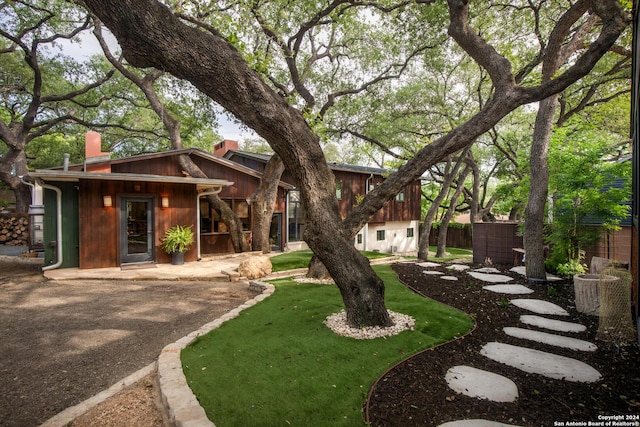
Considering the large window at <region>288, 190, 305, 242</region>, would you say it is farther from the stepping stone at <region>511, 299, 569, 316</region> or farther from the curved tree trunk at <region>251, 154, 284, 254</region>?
the stepping stone at <region>511, 299, 569, 316</region>

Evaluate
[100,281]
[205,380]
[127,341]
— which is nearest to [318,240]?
[205,380]

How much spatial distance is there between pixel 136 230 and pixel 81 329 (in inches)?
200

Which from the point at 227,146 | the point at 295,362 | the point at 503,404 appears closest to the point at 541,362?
the point at 503,404

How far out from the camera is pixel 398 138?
57.9ft

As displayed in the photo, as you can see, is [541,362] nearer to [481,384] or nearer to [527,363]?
[527,363]

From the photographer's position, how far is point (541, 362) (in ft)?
10.3

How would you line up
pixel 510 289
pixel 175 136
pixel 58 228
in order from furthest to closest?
pixel 175 136
pixel 58 228
pixel 510 289

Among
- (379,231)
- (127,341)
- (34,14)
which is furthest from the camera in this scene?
(379,231)

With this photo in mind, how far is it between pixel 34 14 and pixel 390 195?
51.3 feet

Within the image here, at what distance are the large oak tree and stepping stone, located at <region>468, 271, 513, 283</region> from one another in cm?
382

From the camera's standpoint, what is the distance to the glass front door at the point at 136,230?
8.83 metres

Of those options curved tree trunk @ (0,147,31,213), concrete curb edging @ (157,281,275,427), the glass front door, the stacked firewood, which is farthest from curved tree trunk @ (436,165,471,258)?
curved tree trunk @ (0,147,31,213)

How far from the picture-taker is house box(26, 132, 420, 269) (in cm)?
821

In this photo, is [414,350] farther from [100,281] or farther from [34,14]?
[34,14]
